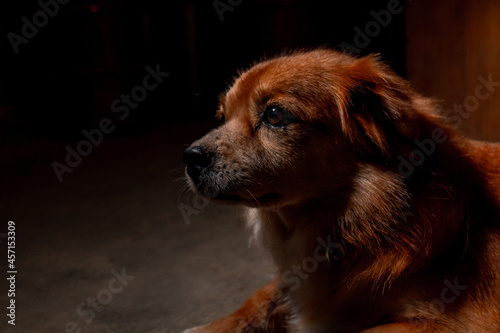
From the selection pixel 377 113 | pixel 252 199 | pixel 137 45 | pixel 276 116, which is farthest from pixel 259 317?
pixel 137 45

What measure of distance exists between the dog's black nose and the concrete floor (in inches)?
18.8

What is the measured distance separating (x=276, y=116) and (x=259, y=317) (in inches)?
30.5

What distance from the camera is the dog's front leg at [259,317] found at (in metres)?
1.98

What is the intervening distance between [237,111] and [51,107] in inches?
174

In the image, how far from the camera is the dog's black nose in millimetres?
1748

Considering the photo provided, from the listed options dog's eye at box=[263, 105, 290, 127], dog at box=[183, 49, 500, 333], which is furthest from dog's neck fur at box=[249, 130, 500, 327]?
dog's eye at box=[263, 105, 290, 127]

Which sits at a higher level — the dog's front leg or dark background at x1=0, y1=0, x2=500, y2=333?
the dog's front leg

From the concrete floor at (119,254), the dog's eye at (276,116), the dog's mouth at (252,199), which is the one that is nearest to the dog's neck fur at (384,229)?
the dog's mouth at (252,199)

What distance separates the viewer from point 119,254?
277cm

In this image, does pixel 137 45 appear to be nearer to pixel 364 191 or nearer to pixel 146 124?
pixel 146 124

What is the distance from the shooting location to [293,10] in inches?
213

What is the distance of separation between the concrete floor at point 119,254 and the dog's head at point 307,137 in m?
0.49

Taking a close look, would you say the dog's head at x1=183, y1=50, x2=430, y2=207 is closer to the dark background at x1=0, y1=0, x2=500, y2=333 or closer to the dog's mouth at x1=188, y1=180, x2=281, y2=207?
the dog's mouth at x1=188, y1=180, x2=281, y2=207

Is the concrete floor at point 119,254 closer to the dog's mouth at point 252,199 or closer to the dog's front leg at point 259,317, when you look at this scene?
the dog's front leg at point 259,317
